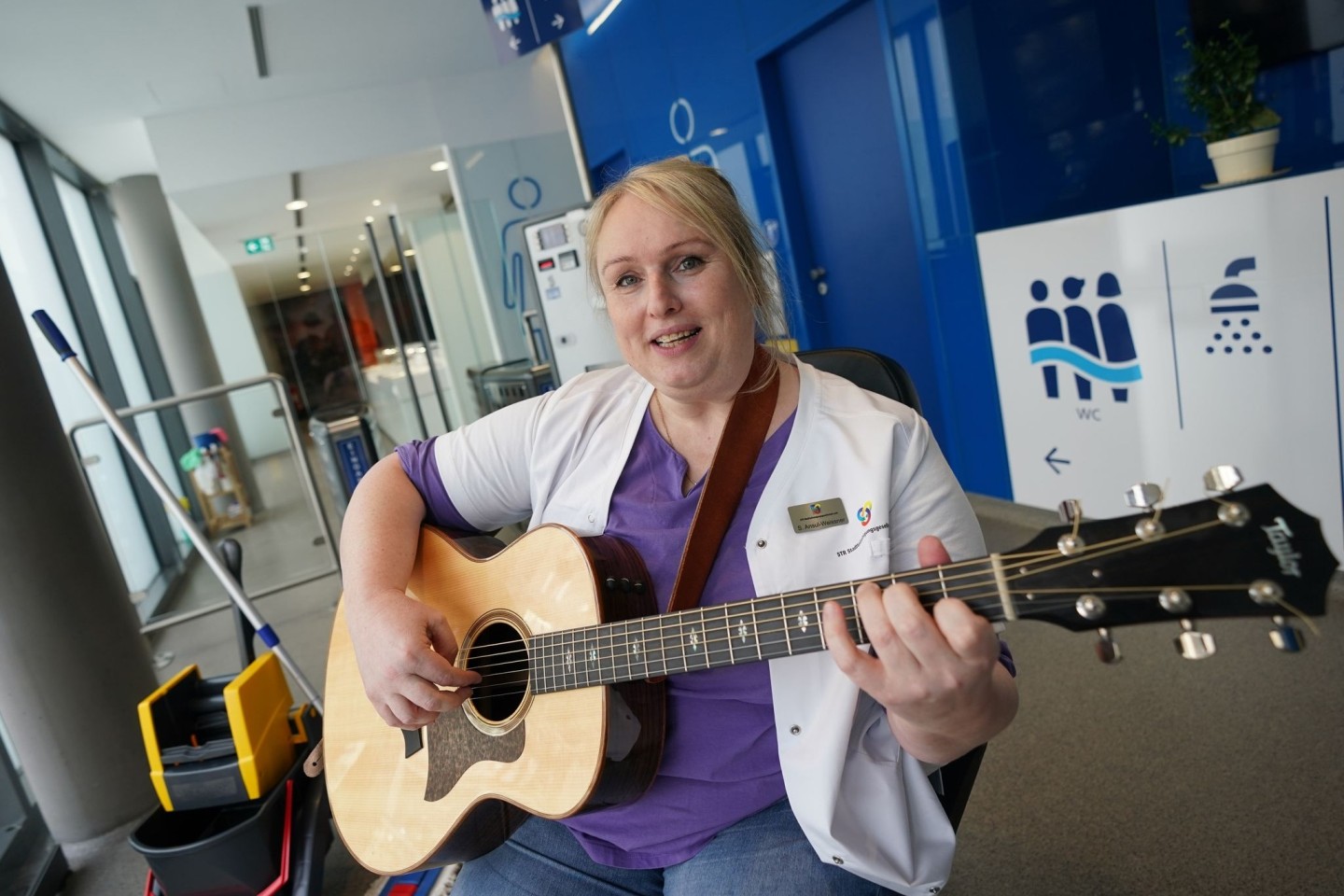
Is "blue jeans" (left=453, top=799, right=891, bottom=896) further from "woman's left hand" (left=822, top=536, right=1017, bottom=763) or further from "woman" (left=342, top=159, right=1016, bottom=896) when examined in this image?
"woman's left hand" (left=822, top=536, right=1017, bottom=763)

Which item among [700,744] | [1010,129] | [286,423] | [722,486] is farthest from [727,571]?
[286,423]

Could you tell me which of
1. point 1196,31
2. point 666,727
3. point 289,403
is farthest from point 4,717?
point 1196,31

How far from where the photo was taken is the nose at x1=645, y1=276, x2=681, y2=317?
1224 millimetres

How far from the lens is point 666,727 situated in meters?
1.20

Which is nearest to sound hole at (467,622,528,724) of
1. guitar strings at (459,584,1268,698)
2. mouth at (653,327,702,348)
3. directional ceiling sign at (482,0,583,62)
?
guitar strings at (459,584,1268,698)

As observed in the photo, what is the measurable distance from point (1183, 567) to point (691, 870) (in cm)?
69

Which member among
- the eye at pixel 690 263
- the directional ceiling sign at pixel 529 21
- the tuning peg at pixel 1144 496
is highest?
the directional ceiling sign at pixel 529 21

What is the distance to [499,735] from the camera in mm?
1281

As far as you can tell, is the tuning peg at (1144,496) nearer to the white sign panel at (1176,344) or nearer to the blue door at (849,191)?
the white sign panel at (1176,344)

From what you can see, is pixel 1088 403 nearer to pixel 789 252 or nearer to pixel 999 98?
pixel 999 98

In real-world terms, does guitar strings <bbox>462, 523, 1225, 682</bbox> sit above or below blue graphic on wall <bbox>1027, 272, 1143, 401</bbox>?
above

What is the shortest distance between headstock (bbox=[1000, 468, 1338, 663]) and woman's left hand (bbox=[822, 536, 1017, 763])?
0.19 feet

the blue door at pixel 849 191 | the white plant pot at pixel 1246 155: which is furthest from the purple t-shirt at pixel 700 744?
the blue door at pixel 849 191

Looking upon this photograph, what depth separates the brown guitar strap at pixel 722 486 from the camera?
Answer: 1.18 meters
